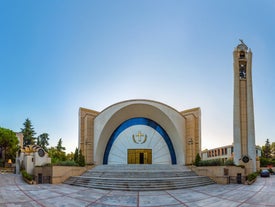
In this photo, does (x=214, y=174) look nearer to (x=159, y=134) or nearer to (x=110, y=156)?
(x=159, y=134)

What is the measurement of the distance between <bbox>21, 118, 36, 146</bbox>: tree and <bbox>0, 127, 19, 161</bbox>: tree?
47.6 feet

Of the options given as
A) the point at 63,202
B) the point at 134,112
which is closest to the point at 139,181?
the point at 63,202

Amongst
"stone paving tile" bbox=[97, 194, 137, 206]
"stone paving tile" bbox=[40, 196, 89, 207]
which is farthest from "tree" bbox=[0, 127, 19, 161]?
"stone paving tile" bbox=[97, 194, 137, 206]

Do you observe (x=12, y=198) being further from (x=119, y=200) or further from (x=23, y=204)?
(x=119, y=200)

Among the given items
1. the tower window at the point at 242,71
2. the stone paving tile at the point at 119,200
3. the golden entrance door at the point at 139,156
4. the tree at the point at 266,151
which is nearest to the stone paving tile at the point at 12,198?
the stone paving tile at the point at 119,200

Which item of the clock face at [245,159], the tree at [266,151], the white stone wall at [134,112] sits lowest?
the tree at [266,151]

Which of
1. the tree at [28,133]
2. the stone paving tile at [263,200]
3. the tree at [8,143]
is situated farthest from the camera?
the tree at [28,133]

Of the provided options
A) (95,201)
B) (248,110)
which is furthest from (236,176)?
(95,201)

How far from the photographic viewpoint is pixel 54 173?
55.3 feet

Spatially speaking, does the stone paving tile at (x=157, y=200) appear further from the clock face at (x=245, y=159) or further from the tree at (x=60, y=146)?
the tree at (x=60, y=146)

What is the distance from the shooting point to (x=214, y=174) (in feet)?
59.4

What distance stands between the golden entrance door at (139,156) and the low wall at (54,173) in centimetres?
1130

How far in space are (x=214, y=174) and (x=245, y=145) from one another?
754 centimetres

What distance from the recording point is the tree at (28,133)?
173 ft
